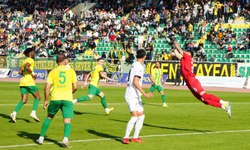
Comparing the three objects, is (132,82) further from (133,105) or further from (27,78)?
(27,78)

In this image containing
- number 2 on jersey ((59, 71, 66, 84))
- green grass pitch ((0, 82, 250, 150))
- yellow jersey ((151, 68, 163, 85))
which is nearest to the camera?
number 2 on jersey ((59, 71, 66, 84))

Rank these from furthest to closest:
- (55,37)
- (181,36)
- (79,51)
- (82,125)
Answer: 1. (55,37)
2. (79,51)
3. (181,36)
4. (82,125)

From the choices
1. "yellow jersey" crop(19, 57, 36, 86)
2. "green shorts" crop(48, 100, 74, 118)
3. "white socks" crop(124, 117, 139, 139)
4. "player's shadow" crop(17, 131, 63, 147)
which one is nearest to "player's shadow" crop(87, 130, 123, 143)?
"white socks" crop(124, 117, 139, 139)

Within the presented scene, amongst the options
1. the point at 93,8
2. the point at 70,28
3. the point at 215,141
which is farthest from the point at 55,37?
the point at 215,141

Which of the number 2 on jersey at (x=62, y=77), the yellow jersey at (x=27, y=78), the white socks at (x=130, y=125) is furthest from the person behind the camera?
the yellow jersey at (x=27, y=78)

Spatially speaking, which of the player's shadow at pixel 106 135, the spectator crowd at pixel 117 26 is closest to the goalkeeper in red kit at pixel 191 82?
the player's shadow at pixel 106 135

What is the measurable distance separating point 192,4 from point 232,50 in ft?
25.7

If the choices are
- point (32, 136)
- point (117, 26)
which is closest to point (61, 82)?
point (32, 136)

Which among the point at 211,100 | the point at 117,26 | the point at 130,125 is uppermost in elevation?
the point at 117,26

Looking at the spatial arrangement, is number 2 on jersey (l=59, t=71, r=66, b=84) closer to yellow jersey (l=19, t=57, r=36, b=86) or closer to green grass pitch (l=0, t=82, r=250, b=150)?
green grass pitch (l=0, t=82, r=250, b=150)

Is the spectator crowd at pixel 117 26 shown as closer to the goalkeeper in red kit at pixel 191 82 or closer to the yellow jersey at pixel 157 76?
the yellow jersey at pixel 157 76

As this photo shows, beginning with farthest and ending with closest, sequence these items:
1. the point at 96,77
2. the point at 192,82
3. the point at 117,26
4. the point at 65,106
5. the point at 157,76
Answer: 1. the point at 117,26
2. the point at 157,76
3. the point at 96,77
4. the point at 192,82
5. the point at 65,106

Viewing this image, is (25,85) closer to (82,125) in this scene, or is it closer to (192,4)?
(82,125)

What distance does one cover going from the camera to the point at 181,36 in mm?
45000
